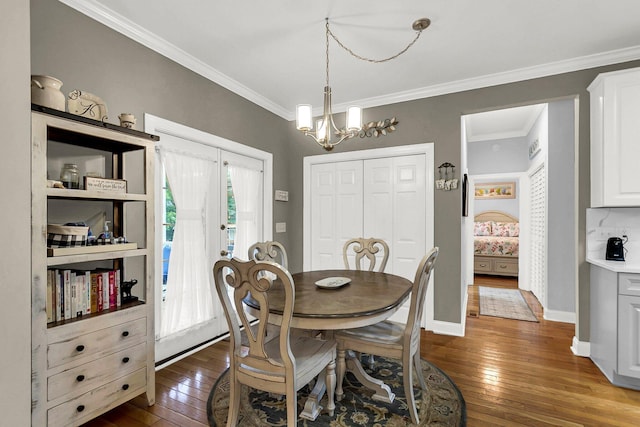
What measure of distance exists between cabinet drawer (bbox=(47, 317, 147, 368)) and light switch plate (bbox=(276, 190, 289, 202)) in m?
2.30

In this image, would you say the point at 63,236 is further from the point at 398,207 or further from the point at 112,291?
the point at 398,207

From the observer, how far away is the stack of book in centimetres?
166

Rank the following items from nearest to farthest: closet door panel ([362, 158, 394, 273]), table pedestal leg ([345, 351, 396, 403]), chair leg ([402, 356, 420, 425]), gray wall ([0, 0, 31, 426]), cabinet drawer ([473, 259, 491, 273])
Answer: gray wall ([0, 0, 31, 426])
chair leg ([402, 356, 420, 425])
table pedestal leg ([345, 351, 396, 403])
closet door panel ([362, 158, 394, 273])
cabinet drawer ([473, 259, 491, 273])

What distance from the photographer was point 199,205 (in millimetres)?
2955

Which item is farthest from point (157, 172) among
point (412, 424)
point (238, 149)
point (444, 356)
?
point (444, 356)

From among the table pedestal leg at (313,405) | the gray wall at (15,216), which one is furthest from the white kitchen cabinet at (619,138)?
the gray wall at (15,216)

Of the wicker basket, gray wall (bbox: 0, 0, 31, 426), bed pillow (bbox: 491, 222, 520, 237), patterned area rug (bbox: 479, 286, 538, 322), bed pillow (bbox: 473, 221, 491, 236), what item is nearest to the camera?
gray wall (bbox: 0, 0, 31, 426)

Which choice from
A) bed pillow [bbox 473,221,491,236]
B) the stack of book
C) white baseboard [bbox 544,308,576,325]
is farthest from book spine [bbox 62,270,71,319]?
bed pillow [bbox 473,221,491,236]

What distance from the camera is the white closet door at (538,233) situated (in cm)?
420

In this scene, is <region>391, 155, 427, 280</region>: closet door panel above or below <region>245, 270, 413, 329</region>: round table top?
above

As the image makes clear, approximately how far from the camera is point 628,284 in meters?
2.26

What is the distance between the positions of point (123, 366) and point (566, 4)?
372 centimetres

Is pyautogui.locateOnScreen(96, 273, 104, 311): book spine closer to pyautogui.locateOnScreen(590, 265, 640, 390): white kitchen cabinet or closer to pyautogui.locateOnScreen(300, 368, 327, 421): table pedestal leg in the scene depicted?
pyautogui.locateOnScreen(300, 368, 327, 421): table pedestal leg

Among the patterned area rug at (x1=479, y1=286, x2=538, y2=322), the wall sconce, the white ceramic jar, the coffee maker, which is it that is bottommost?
the patterned area rug at (x1=479, y1=286, x2=538, y2=322)
